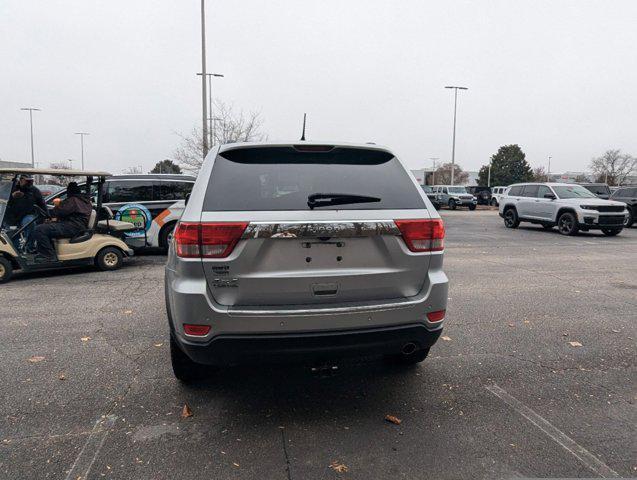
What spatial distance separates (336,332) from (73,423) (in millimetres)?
1860

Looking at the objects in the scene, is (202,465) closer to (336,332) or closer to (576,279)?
(336,332)

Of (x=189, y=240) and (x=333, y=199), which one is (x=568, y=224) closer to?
(x=333, y=199)

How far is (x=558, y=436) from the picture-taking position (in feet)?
9.81

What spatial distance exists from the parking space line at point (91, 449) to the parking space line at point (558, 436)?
276 cm

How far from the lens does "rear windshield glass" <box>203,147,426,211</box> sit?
116 inches

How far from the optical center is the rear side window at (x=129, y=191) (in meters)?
11.1

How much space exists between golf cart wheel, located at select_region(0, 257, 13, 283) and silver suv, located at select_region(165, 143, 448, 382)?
6.05 m

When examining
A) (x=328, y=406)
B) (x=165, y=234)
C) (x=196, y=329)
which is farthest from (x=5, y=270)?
(x=328, y=406)

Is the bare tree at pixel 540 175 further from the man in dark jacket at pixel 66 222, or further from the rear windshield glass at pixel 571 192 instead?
the man in dark jacket at pixel 66 222

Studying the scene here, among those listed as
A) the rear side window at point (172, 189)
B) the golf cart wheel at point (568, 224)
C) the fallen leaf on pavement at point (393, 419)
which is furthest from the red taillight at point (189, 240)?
the golf cart wheel at point (568, 224)

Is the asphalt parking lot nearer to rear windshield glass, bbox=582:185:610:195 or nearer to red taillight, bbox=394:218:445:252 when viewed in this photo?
red taillight, bbox=394:218:445:252

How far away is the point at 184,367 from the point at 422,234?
6.66 ft

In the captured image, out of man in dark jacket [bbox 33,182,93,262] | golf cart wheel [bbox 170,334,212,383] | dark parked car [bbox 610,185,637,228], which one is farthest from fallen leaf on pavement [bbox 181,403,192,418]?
dark parked car [bbox 610,185,637,228]

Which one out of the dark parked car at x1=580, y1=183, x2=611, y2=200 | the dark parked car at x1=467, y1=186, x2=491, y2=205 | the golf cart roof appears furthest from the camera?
the dark parked car at x1=467, y1=186, x2=491, y2=205
